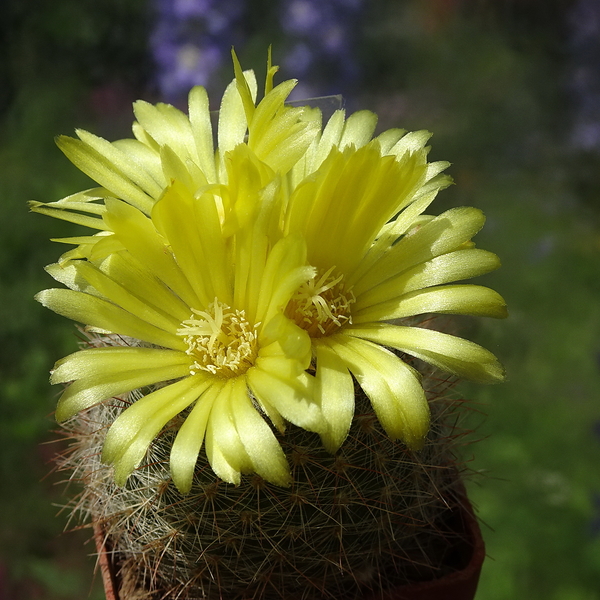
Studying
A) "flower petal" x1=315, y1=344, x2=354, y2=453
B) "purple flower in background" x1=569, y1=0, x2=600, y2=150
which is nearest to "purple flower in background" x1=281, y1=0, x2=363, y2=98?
"purple flower in background" x1=569, y1=0, x2=600, y2=150

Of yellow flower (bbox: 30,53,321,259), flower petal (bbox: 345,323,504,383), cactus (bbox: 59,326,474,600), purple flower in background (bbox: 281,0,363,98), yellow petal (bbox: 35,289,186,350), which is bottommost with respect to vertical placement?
cactus (bbox: 59,326,474,600)

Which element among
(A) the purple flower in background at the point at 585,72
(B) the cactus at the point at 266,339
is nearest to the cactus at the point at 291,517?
(B) the cactus at the point at 266,339

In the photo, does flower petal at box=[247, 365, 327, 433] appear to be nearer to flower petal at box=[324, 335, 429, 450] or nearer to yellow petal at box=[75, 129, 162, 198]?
flower petal at box=[324, 335, 429, 450]

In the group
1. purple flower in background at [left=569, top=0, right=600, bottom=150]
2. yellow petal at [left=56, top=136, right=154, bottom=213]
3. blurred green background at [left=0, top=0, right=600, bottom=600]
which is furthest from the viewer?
purple flower in background at [left=569, top=0, right=600, bottom=150]

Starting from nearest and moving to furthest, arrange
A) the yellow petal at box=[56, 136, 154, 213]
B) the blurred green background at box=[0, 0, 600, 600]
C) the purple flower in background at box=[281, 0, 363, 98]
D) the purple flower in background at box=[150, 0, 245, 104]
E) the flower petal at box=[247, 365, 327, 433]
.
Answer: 1. the flower petal at box=[247, 365, 327, 433]
2. the yellow petal at box=[56, 136, 154, 213]
3. the blurred green background at box=[0, 0, 600, 600]
4. the purple flower in background at box=[150, 0, 245, 104]
5. the purple flower in background at box=[281, 0, 363, 98]

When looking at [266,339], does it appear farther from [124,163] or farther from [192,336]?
[124,163]

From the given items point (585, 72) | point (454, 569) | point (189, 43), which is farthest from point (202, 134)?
point (585, 72)

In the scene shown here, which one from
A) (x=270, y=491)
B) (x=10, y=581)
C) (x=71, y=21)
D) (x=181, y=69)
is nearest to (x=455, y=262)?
(x=270, y=491)
